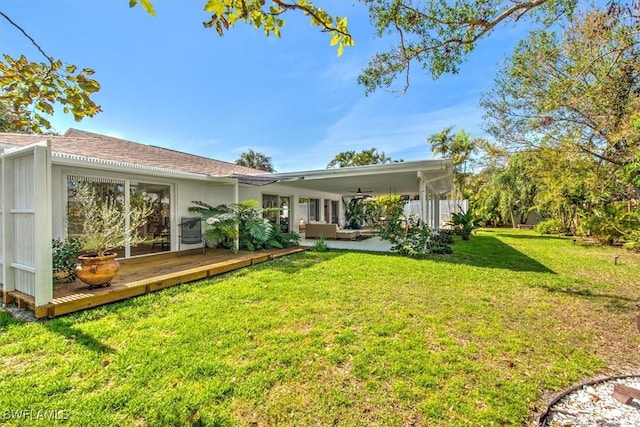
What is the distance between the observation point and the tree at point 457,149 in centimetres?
2398

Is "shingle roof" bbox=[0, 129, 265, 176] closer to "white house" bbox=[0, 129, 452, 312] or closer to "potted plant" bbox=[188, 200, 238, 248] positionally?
"white house" bbox=[0, 129, 452, 312]

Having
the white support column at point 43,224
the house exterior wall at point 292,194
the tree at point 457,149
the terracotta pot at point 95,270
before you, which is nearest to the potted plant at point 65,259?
the terracotta pot at point 95,270

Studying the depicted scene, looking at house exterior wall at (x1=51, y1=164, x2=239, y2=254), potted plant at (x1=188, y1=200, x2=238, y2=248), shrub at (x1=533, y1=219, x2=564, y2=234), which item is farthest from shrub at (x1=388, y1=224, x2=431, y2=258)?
shrub at (x1=533, y1=219, x2=564, y2=234)

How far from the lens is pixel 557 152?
9828 mm

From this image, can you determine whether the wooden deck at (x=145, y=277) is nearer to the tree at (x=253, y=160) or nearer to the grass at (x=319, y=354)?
the grass at (x=319, y=354)

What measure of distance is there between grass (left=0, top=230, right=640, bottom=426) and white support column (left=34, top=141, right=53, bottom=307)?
1.55 feet

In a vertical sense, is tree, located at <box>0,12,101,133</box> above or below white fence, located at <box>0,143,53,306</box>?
above

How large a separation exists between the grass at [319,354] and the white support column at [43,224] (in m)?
0.47

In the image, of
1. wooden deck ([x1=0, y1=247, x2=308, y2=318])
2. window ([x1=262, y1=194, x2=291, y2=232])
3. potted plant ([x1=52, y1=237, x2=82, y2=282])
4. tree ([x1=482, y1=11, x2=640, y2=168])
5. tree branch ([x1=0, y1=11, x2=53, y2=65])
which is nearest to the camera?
tree branch ([x1=0, y1=11, x2=53, y2=65])

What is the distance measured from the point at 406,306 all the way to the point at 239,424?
125 inches

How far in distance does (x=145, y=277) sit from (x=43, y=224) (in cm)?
200

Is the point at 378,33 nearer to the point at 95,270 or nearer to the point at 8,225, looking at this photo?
the point at 95,270

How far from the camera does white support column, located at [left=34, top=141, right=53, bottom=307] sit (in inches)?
155

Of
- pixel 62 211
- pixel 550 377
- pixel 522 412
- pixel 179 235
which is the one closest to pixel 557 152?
pixel 550 377
